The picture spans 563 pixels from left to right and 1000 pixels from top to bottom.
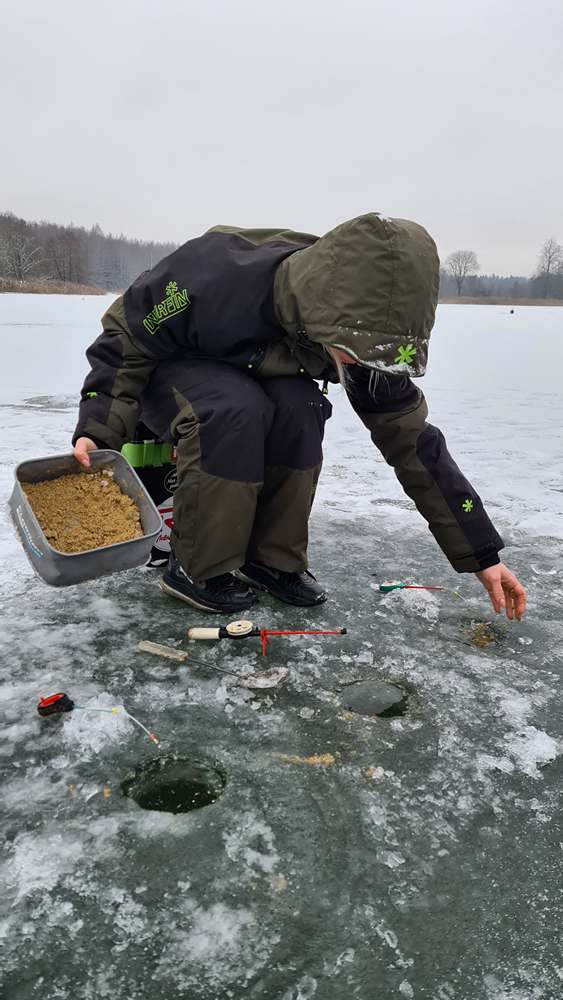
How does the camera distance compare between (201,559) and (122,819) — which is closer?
(122,819)

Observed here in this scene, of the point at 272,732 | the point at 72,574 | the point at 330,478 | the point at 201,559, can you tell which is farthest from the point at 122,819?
the point at 330,478

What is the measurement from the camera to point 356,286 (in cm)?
163

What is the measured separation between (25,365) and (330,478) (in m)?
6.07

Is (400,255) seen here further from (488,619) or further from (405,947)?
(405,947)

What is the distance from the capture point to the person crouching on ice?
1913 mm

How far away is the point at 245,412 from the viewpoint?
6.23 ft

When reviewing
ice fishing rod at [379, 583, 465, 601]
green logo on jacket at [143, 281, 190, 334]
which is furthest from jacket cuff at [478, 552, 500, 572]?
green logo on jacket at [143, 281, 190, 334]

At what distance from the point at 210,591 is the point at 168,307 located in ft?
2.72

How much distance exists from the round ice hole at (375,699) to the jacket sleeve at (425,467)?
1.49ft

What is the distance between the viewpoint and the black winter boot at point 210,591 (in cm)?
206

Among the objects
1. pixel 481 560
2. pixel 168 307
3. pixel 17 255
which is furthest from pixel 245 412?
pixel 17 255

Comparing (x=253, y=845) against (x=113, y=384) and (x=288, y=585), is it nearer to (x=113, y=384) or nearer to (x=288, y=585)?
(x=288, y=585)

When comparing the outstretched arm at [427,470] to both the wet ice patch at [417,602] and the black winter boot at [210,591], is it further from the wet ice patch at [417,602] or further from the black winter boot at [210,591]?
the black winter boot at [210,591]

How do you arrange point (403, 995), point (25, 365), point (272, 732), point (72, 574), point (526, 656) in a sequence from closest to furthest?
point (403, 995)
point (272, 732)
point (72, 574)
point (526, 656)
point (25, 365)
